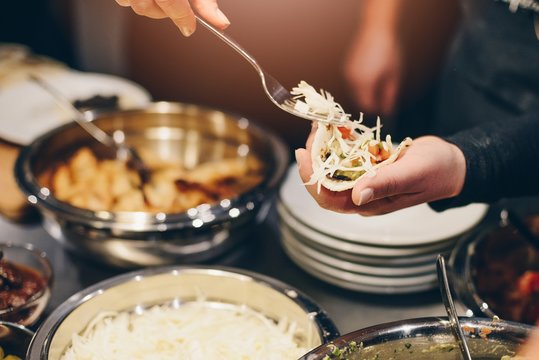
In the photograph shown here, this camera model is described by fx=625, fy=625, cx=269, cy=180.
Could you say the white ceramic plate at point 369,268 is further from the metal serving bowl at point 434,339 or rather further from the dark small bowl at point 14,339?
the dark small bowl at point 14,339

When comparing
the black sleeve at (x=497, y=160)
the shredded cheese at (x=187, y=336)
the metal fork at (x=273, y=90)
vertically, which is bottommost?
the shredded cheese at (x=187, y=336)

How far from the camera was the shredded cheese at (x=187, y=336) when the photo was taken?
1.71m

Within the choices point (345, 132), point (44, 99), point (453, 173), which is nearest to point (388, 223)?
point (453, 173)

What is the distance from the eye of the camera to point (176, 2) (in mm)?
1636

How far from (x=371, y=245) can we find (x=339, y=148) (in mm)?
483

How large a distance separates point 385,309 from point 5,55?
290cm

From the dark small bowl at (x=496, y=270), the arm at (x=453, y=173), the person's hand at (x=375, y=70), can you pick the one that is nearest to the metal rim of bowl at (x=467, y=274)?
the dark small bowl at (x=496, y=270)

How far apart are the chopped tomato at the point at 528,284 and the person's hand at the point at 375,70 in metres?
1.12

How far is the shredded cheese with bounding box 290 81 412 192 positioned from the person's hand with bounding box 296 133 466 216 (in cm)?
3

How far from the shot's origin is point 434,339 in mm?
1465

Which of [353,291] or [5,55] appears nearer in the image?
[353,291]

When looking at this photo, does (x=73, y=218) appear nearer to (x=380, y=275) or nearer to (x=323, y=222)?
(x=323, y=222)

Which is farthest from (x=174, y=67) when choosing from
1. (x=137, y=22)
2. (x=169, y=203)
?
(x=169, y=203)

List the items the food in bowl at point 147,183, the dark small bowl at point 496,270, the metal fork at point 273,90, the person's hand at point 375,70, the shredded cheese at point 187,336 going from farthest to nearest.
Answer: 1. the person's hand at point 375,70
2. the food in bowl at point 147,183
3. the dark small bowl at point 496,270
4. the shredded cheese at point 187,336
5. the metal fork at point 273,90
